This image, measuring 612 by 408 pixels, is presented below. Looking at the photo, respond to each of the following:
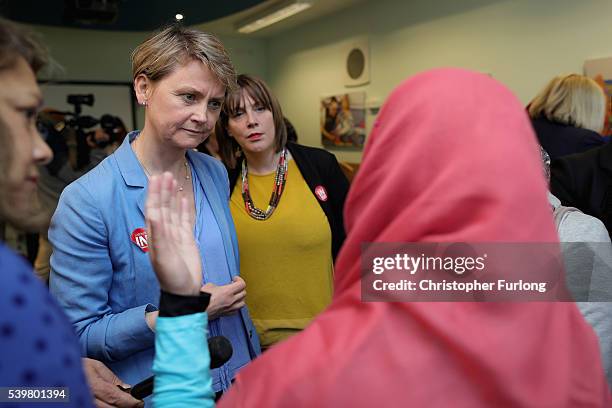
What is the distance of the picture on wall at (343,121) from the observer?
21.2ft

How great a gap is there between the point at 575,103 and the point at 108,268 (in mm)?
2634

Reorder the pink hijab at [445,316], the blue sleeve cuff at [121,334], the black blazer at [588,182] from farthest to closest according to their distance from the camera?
the black blazer at [588,182] < the blue sleeve cuff at [121,334] < the pink hijab at [445,316]

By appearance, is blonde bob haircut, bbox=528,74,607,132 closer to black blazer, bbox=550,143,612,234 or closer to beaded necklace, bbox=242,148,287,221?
black blazer, bbox=550,143,612,234

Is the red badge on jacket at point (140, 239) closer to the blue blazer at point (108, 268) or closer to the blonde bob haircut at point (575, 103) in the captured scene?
the blue blazer at point (108, 268)

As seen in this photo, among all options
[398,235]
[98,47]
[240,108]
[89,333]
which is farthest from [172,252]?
[98,47]

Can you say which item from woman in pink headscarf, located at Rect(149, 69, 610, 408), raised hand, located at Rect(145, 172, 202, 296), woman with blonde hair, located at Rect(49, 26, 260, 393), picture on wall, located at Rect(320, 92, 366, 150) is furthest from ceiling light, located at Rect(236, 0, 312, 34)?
woman in pink headscarf, located at Rect(149, 69, 610, 408)

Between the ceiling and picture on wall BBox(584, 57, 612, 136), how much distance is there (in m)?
3.22

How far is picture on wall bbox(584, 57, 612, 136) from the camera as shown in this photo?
12.4ft

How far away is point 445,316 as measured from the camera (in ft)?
2.30

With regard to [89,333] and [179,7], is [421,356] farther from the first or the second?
[179,7]

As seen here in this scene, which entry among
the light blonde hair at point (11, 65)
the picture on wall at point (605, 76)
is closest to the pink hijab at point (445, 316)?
the light blonde hair at point (11, 65)

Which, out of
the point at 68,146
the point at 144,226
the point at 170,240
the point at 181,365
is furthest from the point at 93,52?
the point at 181,365

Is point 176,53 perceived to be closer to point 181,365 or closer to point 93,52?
point 181,365

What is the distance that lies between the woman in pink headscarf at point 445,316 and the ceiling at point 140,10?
16.1 feet
